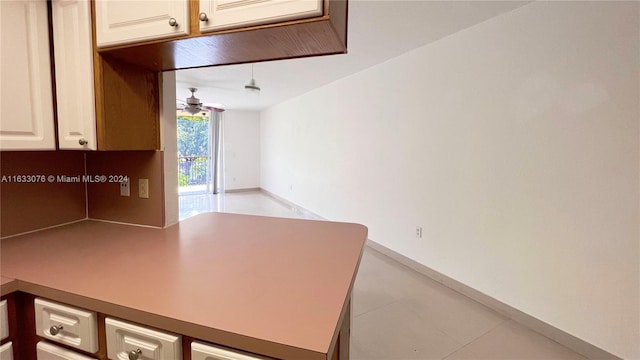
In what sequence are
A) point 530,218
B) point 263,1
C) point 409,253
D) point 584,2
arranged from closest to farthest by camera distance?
point 263,1 < point 584,2 < point 530,218 < point 409,253

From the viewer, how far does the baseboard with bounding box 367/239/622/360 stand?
1923 mm

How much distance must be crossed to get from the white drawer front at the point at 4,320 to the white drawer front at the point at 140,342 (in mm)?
408

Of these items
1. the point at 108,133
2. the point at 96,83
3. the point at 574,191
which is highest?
the point at 96,83

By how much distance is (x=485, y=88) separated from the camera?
2.52 metres

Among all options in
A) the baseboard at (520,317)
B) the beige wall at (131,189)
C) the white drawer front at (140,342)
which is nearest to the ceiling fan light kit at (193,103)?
the beige wall at (131,189)

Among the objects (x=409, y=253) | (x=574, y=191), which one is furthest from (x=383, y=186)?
(x=574, y=191)

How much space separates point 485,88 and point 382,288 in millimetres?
1968

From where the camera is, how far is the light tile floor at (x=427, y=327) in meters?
1.98

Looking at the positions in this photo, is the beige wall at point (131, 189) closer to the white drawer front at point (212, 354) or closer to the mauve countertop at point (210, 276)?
the mauve countertop at point (210, 276)

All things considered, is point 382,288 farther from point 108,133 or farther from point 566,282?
point 108,133

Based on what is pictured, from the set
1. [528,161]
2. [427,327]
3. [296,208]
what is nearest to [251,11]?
[528,161]

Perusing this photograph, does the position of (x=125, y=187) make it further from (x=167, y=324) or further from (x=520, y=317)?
(x=520, y=317)

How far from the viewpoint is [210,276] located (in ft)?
3.42

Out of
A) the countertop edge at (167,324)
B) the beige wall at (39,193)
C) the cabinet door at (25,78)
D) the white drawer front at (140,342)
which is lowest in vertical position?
the white drawer front at (140,342)
